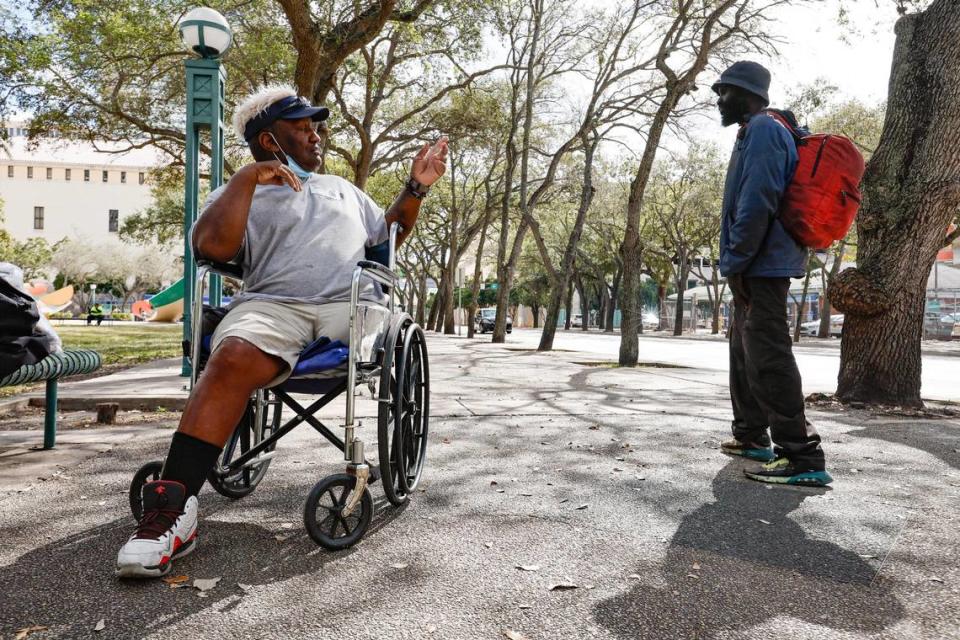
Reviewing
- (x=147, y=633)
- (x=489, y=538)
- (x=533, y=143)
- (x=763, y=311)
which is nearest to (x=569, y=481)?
(x=489, y=538)

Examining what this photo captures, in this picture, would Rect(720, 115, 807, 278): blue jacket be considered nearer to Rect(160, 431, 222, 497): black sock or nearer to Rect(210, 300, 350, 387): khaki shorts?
Rect(210, 300, 350, 387): khaki shorts

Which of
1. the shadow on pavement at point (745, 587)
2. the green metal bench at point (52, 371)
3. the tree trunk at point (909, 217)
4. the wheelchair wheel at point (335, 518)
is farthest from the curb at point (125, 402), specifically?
the tree trunk at point (909, 217)

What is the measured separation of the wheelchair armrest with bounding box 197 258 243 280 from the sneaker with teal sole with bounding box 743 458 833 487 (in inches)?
99.7

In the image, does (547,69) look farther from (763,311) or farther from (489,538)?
(489,538)

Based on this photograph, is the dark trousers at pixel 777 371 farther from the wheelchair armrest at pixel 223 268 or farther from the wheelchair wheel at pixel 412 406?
the wheelchair armrest at pixel 223 268

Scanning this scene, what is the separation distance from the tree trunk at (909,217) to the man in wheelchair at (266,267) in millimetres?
4672

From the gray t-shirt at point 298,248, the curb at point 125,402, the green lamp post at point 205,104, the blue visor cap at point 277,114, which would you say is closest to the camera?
the gray t-shirt at point 298,248

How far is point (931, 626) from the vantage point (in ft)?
6.26

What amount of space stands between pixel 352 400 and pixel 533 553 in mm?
792

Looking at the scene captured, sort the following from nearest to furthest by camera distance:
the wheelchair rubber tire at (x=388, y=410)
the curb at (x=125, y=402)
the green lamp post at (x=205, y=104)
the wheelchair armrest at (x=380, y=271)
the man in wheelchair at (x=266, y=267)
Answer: the man in wheelchair at (x=266, y=267)
the wheelchair rubber tire at (x=388, y=410)
the wheelchair armrest at (x=380, y=271)
the curb at (x=125, y=402)
the green lamp post at (x=205, y=104)

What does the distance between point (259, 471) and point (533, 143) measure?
20.3m

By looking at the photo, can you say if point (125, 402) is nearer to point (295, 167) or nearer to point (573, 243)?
point (295, 167)

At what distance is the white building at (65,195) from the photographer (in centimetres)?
7338

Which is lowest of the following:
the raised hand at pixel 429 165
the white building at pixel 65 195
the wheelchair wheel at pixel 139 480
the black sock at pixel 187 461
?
Result: the wheelchair wheel at pixel 139 480
